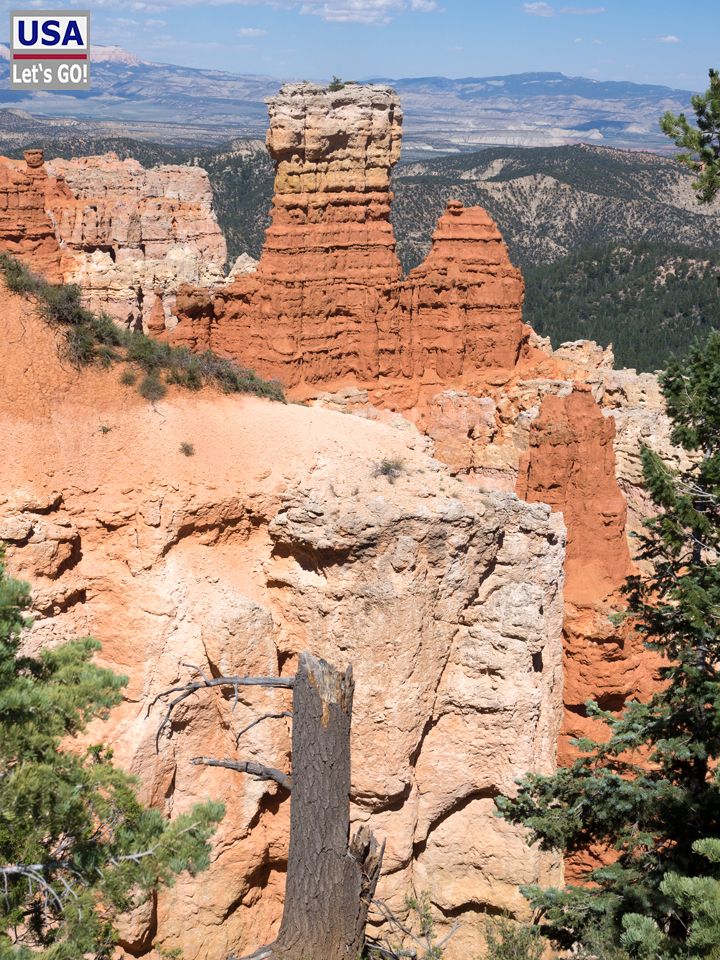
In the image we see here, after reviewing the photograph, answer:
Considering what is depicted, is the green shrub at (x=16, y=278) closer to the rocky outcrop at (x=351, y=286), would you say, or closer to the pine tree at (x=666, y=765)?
the pine tree at (x=666, y=765)

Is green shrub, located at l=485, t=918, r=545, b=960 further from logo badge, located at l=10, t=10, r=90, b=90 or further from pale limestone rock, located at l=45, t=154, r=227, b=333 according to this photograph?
logo badge, located at l=10, t=10, r=90, b=90

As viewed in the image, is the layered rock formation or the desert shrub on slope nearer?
the desert shrub on slope

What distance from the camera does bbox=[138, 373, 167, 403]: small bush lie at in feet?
37.7

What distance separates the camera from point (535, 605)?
37.9 ft

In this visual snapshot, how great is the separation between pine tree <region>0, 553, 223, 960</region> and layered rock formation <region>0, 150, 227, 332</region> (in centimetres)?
1734

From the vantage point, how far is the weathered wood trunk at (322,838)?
722cm

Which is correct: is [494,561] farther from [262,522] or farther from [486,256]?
[486,256]

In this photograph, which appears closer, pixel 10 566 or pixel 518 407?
pixel 10 566

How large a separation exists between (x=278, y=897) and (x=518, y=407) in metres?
17.9

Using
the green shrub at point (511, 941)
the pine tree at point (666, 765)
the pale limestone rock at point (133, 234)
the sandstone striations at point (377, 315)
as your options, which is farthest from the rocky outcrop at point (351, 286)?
the green shrub at point (511, 941)

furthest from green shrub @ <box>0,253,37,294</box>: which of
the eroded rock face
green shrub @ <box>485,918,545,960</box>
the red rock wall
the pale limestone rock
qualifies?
the pale limestone rock

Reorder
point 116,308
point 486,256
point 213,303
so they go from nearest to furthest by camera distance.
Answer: point 213,303 → point 486,256 → point 116,308

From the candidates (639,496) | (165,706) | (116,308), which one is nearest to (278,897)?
(165,706)

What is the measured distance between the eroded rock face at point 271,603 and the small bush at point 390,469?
6cm
